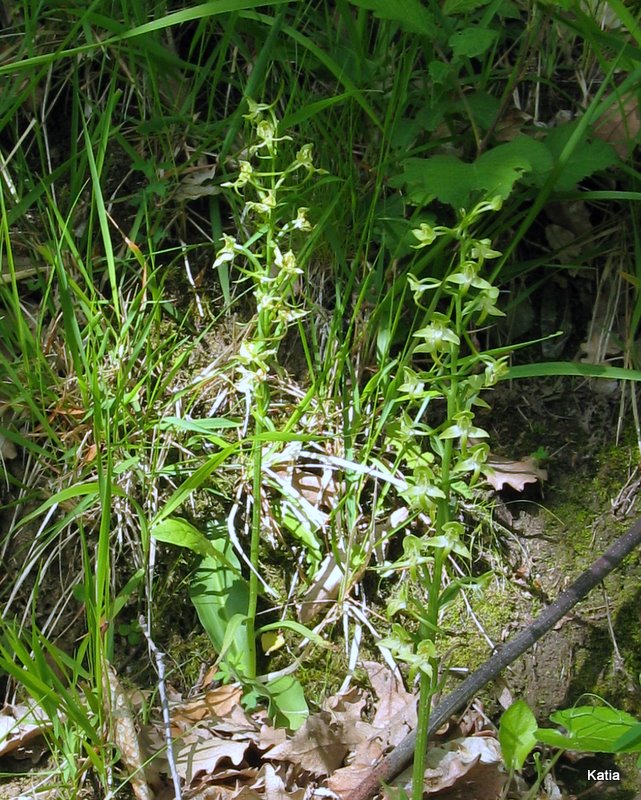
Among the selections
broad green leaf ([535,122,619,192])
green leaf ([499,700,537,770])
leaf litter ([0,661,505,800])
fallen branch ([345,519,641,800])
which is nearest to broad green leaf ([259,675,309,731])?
leaf litter ([0,661,505,800])

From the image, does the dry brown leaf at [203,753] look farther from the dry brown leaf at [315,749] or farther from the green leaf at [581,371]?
the green leaf at [581,371]

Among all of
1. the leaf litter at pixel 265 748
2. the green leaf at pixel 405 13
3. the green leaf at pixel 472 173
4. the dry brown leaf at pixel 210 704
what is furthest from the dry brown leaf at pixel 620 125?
the dry brown leaf at pixel 210 704

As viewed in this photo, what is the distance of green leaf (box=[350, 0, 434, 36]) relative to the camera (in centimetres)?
202

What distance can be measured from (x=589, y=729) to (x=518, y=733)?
17cm

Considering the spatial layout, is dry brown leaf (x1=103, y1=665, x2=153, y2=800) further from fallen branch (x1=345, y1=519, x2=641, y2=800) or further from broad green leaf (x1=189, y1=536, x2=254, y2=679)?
fallen branch (x1=345, y1=519, x2=641, y2=800)

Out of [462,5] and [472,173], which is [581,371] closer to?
[472,173]

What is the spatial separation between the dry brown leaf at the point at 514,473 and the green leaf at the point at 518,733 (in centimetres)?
57

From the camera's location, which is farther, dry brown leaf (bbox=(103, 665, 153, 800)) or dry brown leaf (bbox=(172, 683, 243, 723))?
dry brown leaf (bbox=(172, 683, 243, 723))

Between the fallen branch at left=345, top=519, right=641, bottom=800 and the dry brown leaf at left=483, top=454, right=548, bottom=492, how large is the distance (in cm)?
31

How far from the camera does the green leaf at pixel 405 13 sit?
6.64ft

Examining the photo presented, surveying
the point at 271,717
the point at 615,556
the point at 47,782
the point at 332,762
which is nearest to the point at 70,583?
the point at 47,782

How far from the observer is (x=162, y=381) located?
219 cm

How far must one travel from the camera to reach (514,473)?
2.16 metres

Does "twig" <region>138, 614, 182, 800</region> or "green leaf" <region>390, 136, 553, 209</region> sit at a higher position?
"green leaf" <region>390, 136, 553, 209</region>
